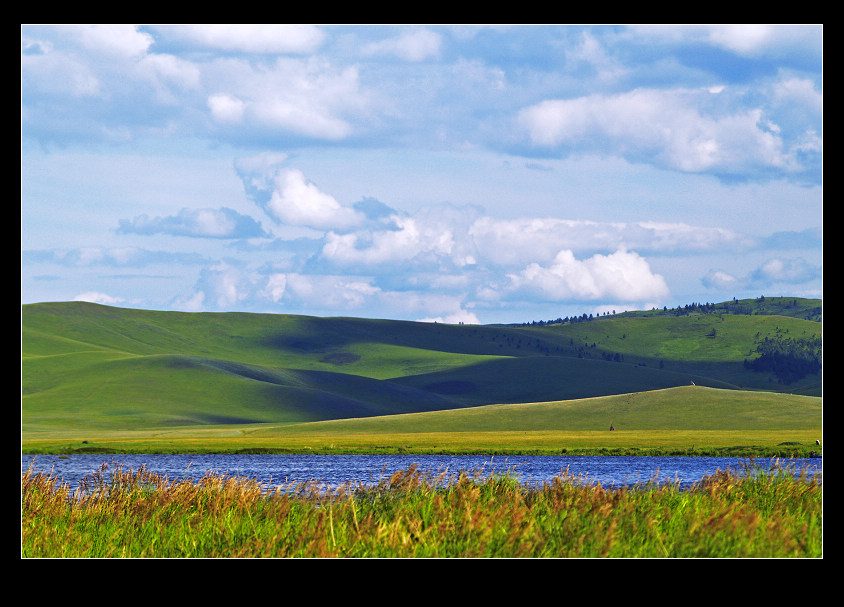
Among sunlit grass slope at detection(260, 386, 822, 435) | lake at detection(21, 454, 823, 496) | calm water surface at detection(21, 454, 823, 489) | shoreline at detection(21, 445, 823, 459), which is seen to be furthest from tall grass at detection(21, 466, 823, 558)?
sunlit grass slope at detection(260, 386, 822, 435)

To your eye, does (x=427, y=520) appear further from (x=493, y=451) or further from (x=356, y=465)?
(x=493, y=451)

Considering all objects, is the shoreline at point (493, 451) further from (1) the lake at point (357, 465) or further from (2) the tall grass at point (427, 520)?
(2) the tall grass at point (427, 520)

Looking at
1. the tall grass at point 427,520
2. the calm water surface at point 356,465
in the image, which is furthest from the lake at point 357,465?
the tall grass at point 427,520

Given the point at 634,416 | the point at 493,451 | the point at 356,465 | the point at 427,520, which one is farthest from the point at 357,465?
the point at 634,416

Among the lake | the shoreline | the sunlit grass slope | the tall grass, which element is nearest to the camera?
the tall grass

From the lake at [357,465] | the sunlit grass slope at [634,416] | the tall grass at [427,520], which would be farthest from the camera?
the sunlit grass slope at [634,416]

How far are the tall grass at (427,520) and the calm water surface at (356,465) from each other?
1197 inches

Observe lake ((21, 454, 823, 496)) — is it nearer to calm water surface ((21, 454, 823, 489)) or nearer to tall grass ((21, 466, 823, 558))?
calm water surface ((21, 454, 823, 489))

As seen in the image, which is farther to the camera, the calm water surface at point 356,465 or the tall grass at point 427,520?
the calm water surface at point 356,465

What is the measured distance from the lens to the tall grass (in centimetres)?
1650

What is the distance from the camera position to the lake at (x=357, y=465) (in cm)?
5503
